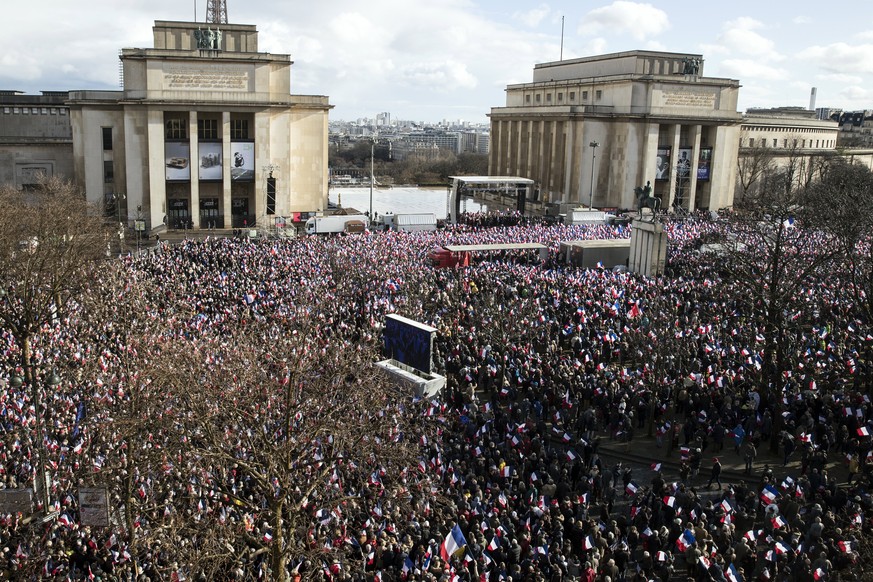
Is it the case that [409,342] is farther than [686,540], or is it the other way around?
[409,342]

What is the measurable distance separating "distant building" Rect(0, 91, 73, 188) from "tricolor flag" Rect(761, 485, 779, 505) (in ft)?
191

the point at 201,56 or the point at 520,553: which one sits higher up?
the point at 201,56

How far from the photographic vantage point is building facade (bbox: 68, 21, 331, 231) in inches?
2177

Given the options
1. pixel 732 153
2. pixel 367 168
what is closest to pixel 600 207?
pixel 732 153

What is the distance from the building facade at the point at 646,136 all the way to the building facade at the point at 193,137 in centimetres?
2619

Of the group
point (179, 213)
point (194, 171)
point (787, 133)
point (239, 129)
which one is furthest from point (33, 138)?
point (787, 133)

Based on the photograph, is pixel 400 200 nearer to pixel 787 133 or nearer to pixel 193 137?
pixel 193 137

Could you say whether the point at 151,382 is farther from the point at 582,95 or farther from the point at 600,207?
the point at 582,95

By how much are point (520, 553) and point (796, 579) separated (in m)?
4.91

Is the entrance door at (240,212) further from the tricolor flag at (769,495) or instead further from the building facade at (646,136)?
the tricolor flag at (769,495)

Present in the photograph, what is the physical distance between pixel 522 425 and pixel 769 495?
19.7 feet

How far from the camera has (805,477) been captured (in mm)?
17359

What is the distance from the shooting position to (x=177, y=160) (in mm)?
56781

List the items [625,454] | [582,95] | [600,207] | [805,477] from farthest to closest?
[582,95] < [600,207] < [625,454] < [805,477]
